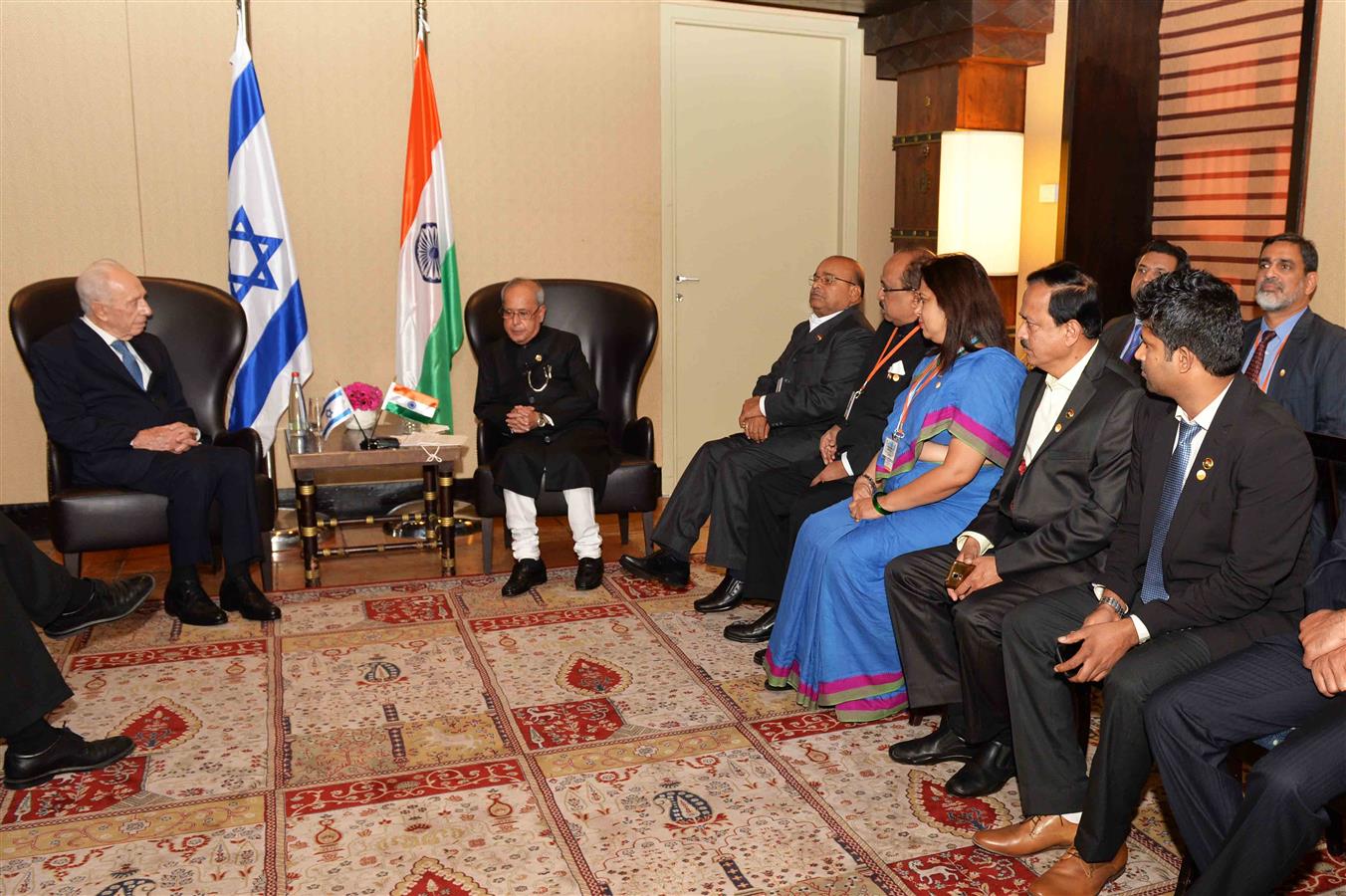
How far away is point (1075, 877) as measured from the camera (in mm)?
2445

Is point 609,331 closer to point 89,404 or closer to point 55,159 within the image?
point 89,404

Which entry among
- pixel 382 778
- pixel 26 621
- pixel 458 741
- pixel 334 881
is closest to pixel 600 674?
pixel 458 741

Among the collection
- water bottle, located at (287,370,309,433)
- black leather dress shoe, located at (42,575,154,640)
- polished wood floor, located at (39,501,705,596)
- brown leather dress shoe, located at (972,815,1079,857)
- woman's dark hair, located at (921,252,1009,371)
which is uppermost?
woman's dark hair, located at (921,252,1009,371)

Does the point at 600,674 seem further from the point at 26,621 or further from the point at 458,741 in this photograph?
the point at 26,621

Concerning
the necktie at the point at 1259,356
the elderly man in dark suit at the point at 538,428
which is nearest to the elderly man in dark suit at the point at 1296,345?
the necktie at the point at 1259,356

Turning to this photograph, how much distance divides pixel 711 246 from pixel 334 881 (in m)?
4.45

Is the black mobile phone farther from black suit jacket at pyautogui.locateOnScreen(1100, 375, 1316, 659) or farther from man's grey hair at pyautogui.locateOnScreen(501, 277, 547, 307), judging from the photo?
man's grey hair at pyautogui.locateOnScreen(501, 277, 547, 307)

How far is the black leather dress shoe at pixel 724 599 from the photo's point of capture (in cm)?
438

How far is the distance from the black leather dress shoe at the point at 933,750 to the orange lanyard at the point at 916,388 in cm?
91

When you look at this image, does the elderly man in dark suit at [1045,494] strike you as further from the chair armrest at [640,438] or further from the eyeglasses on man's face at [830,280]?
the chair armrest at [640,438]

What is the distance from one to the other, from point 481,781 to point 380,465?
1.96 m

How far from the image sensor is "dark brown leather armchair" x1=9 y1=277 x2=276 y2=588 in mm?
4133

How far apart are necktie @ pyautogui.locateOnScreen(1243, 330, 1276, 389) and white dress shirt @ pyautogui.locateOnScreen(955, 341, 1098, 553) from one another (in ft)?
3.93

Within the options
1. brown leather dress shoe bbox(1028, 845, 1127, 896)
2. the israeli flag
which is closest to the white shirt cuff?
brown leather dress shoe bbox(1028, 845, 1127, 896)
